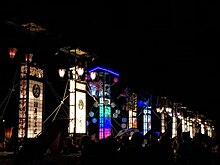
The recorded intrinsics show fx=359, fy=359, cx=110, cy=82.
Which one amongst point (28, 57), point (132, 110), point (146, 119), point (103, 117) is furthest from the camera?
point (146, 119)

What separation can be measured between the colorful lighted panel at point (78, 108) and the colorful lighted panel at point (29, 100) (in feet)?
9.41

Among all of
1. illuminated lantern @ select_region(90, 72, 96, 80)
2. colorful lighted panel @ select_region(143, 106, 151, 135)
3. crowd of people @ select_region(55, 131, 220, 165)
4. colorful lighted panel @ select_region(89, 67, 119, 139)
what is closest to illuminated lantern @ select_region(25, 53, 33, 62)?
crowd of people @ select_region(55, 131, 220, 165)

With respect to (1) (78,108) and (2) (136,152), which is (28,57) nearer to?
(1) (78,108)

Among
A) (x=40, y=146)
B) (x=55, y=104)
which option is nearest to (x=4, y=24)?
(x=55, y=104)

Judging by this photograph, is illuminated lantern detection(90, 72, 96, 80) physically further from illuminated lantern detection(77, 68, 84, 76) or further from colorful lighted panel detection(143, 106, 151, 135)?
colorful lighted panel detection(143, 106, 151, 135)

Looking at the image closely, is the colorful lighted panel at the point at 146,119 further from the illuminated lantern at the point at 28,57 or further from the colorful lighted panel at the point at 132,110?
the illuminated lantern at the point at 28,57

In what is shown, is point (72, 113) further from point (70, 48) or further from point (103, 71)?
point (103, 71)

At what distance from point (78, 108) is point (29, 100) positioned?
4.49m

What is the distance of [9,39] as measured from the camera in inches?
683

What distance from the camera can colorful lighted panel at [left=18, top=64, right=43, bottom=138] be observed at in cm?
1627

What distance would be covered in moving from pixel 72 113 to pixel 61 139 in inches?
468

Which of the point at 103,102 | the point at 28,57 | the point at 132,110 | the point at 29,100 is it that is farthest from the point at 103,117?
the point at 28,57

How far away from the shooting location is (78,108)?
67.0 ft

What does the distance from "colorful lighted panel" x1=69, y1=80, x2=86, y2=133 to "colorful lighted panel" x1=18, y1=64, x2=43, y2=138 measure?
2867 millimetres
